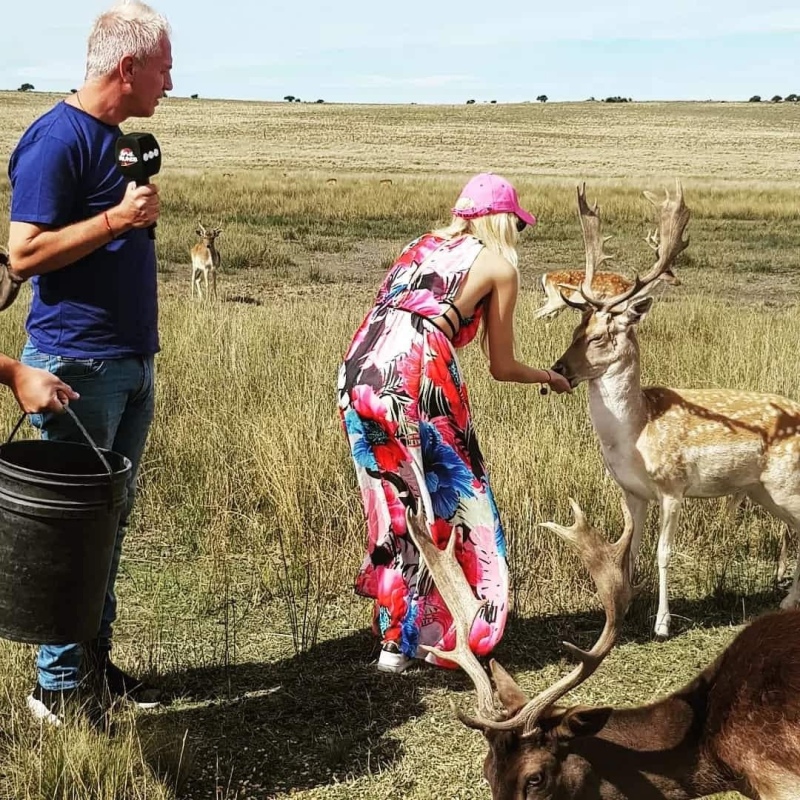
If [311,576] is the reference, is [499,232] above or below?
above

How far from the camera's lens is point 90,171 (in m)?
3.25

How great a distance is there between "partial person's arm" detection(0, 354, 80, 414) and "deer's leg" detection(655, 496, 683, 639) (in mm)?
2719

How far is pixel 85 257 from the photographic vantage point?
3.28 meters

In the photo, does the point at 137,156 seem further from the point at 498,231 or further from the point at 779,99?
the point at 779,99

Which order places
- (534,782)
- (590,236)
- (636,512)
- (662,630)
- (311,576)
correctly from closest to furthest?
(534,782) → (662,630) → (636,512) → (311,576) → (590,236)

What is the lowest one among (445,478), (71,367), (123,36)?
(445,478)

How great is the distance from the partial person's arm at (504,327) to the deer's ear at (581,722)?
1635 mm

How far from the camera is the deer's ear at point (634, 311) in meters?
4.67

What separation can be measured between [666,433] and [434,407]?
1.21 m

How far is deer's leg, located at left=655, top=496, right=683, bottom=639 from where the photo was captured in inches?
182

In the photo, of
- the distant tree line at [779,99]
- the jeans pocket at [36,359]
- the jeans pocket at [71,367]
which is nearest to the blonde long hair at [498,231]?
the jeans pocket at [71,367]

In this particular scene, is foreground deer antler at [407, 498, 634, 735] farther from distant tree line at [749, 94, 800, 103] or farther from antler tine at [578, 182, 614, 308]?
distant tree line at [749, 94, 800, 103]

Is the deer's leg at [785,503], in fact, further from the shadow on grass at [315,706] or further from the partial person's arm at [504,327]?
the partial person's arm at [504,327]

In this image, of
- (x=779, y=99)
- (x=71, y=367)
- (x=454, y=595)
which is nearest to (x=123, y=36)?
(x=71, y=367)
